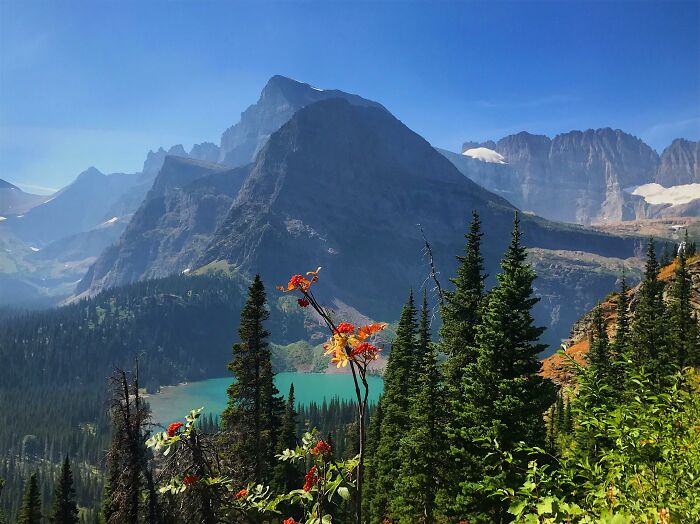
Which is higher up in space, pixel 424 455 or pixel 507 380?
pixel 507 380

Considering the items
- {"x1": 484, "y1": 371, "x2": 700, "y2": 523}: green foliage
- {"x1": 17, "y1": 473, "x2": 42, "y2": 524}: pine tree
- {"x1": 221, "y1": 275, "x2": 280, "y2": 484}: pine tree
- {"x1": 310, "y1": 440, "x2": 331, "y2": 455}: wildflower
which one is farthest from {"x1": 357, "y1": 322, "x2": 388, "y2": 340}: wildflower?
{"x1": 17, "y1": 473, "x2": 42, "y2": 524}: pine tree

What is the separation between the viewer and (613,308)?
3681 inches

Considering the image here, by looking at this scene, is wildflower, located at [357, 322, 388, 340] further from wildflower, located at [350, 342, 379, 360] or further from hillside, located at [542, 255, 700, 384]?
hillside, located at [542, 255, 700, 384]

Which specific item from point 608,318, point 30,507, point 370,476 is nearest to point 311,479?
point 370,476

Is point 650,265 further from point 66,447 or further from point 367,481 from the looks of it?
point 66,447

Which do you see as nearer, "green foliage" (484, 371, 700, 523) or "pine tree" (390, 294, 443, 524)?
"green foliage" (484, 371, 700, 523)

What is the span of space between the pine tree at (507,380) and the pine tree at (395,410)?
14956 millimetres

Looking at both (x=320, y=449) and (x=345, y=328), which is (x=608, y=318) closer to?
(x=320, y=449)

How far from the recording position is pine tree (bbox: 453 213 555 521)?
65.6 feet

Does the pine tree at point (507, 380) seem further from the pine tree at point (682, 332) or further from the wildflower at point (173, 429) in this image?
the pine tree at point (682, 332)

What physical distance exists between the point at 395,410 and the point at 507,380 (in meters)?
19.8

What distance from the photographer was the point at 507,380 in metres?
20.0

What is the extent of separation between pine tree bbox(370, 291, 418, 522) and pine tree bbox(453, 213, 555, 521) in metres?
15.0

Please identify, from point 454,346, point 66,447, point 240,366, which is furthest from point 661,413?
point 66,447
